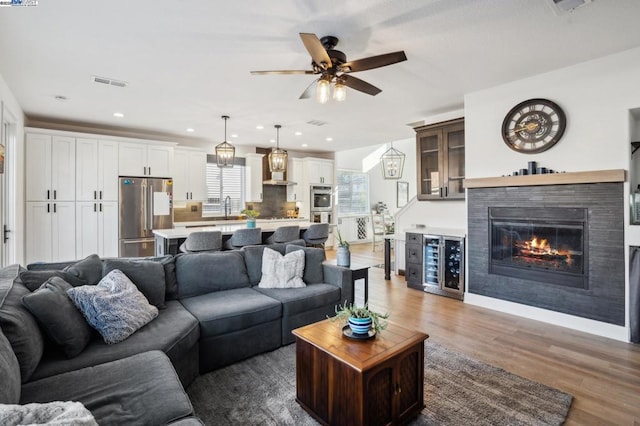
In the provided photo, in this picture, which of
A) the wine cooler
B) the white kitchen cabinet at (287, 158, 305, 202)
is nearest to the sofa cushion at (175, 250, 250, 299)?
the wine cooler

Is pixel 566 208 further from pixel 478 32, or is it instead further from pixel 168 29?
pixel 168 29

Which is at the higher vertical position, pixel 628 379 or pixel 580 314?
pixel 580 314

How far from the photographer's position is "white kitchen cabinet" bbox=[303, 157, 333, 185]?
8492 mm

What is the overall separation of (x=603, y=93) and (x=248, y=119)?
469 centimetres

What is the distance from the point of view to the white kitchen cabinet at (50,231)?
16.4 ft

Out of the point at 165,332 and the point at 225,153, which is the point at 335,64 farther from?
the point at 225,153

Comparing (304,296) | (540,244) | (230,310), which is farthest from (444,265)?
(230,310)

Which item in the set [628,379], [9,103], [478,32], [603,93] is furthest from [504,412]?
[9,103]

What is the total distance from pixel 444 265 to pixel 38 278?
4.39 metres

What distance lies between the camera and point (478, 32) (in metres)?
2.73

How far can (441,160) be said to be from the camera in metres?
4.96

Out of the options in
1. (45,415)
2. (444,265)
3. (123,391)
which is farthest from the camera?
(444,265)

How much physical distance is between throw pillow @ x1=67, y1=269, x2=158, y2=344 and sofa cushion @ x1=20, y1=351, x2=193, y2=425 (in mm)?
342

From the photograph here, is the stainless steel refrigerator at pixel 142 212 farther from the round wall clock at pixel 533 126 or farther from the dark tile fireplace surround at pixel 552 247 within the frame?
the round wall clock at pixel 533 126
